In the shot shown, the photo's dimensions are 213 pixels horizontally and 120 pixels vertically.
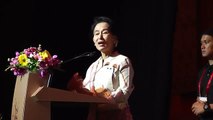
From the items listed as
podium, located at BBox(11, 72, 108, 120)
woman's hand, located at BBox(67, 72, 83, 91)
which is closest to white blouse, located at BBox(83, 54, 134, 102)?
woman's hand, located at BBox(67, 72, 83, 91)

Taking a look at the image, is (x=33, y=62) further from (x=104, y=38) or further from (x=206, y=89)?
(x=206, y=89)

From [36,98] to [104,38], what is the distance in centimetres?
68

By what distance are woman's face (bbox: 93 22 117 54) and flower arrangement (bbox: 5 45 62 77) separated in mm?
451

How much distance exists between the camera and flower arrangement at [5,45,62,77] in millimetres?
1678

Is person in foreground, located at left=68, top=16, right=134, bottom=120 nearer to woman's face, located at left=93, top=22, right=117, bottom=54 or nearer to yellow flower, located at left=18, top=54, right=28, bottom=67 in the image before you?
woman's face, located at left=93, top=22, right=117, bottom=54

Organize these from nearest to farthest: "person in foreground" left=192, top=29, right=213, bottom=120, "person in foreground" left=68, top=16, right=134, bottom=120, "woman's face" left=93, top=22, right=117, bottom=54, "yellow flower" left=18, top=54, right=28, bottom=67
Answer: "yellow flower" left=18, top=54, right=28, bottom=67
"person in foreground" left=68, top=16, right=134, bottom=120
"woman's face" left=93, top=22, right=117, bottom=54
"person in foreground" left=192, top=29, right=213, bottom=120

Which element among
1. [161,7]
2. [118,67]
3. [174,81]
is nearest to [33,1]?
[161,7]

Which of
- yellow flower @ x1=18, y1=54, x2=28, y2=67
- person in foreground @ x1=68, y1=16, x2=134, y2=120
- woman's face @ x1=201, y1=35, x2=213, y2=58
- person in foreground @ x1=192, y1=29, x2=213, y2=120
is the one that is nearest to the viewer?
yellow flower @ x1=18, y1=54, x2=28, y2=67

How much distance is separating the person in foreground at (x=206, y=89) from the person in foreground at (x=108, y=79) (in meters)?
0.49

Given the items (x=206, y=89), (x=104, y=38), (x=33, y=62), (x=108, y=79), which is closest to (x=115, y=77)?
(x=108, y=79)

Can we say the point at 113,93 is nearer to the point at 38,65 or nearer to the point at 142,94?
the point at 38,65

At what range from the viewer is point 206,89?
2334mm

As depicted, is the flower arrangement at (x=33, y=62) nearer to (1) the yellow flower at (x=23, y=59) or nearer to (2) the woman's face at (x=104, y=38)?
(1) the yellow flower at (x=23, y=59)

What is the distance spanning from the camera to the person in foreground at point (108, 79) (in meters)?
1.88
